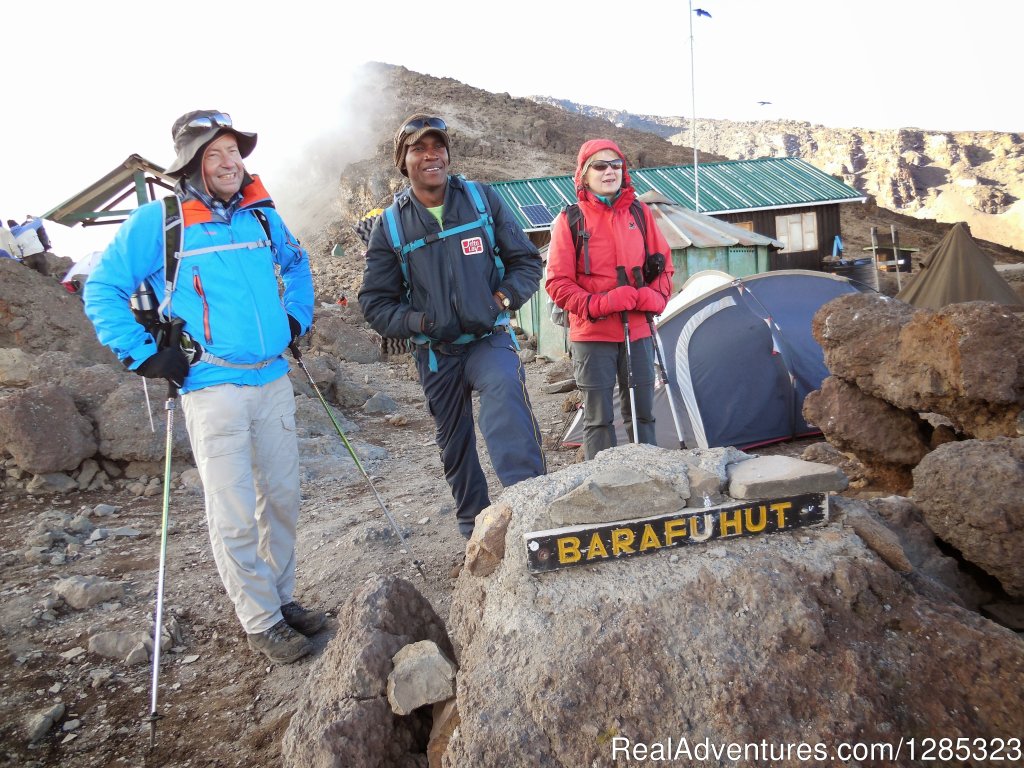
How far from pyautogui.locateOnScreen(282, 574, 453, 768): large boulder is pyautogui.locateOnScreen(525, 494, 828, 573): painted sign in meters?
0.61

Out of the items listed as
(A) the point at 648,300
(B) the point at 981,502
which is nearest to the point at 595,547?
(B) the point at 981,502

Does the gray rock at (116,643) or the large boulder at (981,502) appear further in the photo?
the gray rock at (116,643)

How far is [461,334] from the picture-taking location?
3467 millimetres

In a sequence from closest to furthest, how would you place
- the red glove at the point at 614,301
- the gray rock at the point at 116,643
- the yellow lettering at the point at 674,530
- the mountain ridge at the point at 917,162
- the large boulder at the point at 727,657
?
1. the large boulder at the point at 727,657
2. the yellow lettering at the point at 674,530
3. the gray rock at the point at 116,643
4. the red glove at the point at 614,301
5. the mountain ridge at the point at 917,162

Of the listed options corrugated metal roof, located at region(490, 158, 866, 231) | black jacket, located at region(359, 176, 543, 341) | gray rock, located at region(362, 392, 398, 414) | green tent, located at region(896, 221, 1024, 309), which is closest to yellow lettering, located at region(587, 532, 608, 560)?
black jacket, located at region(359, 176, 543, 341)

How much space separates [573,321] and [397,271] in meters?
1.21

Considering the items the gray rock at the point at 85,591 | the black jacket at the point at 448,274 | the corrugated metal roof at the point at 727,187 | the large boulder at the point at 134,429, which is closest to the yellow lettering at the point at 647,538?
the black jacket at the point at 448,274

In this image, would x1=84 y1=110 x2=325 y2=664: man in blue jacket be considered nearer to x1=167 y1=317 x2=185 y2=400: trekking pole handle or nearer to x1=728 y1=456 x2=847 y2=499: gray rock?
x1=167 y1=317 x2=185 y2=400: trekking pole handle

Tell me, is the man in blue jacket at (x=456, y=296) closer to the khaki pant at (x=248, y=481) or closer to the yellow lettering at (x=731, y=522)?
the khaki pant at (x=248, y=481)

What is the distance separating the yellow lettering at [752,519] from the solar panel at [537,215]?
69.1ft

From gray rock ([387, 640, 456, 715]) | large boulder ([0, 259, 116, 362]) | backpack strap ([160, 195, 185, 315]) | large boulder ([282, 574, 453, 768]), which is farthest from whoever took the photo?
large boulder ([0, 259, 116, 362])

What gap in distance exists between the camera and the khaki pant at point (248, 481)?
2938mm

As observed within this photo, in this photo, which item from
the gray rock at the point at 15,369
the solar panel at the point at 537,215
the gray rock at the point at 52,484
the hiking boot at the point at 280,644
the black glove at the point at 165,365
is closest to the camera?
the black glove at the point at 165,365

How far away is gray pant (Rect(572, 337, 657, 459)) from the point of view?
4145mm
